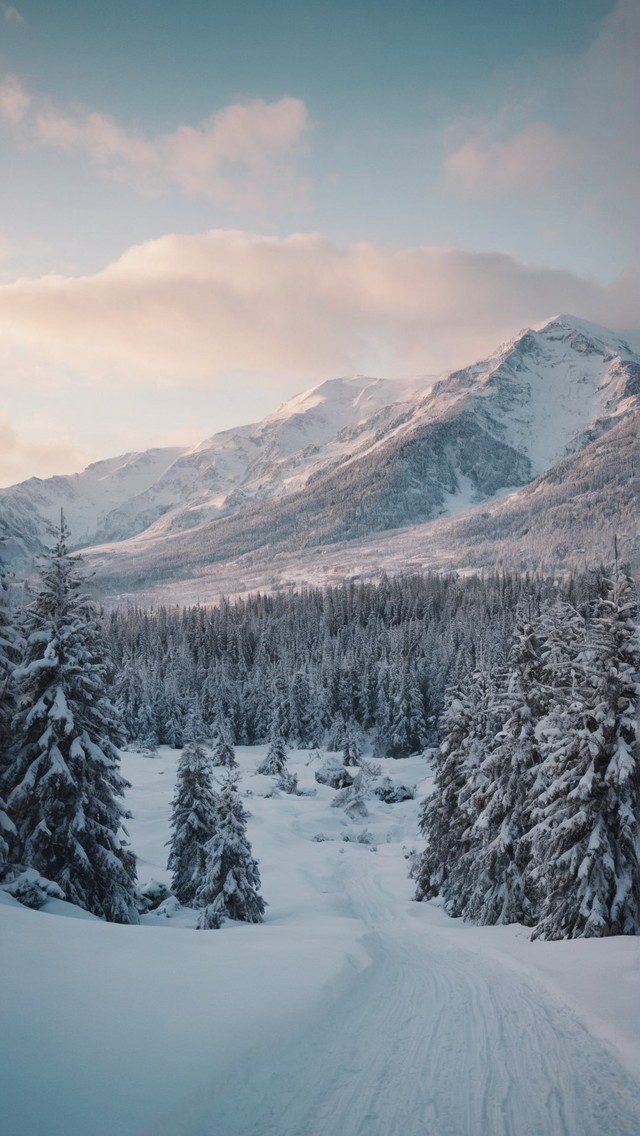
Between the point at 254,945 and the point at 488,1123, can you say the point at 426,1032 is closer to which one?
the point at 488,1123

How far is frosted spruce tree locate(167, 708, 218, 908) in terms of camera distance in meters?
24.8

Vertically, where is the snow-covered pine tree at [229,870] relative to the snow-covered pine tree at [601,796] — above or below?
below

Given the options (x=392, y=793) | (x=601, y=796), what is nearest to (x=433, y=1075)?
(x=601, y=796)

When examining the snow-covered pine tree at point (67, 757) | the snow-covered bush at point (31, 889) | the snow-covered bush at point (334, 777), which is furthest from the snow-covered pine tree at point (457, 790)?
the snow-covered bush at point (334, 777)

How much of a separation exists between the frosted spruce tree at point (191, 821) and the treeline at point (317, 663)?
4208 cm

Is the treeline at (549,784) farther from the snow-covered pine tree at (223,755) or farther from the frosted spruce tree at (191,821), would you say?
the snow-covered pine tree at (223,755)

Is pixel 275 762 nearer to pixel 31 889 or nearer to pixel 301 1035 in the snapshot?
pixel 31 889

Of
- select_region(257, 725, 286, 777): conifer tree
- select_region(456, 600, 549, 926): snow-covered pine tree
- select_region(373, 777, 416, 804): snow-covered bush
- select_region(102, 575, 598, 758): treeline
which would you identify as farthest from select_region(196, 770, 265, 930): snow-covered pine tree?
select_region(102, 575, 598, 758): treeline

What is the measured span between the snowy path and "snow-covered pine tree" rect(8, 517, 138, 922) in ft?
30.0

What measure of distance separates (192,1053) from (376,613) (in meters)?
125

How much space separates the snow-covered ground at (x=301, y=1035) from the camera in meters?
6.12

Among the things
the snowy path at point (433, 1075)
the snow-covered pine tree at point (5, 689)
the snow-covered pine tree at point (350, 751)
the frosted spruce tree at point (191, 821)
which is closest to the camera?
the snowy path at point (433, 1075)

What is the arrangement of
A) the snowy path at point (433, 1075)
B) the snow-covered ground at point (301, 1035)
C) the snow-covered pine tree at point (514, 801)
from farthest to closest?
the snow-covered pine tree at point (514, 801)
the snowy path at point (433, 1075)
the snow-covered ground at point (301, 1035)

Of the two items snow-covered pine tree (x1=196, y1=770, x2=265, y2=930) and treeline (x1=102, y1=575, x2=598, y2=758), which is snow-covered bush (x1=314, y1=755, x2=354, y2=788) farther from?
snow-covered pine tree (x1=196, y1=770, x2=265, y2=930)
